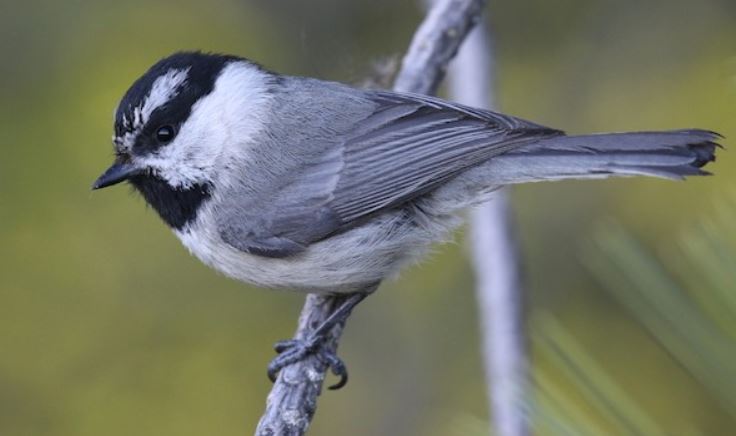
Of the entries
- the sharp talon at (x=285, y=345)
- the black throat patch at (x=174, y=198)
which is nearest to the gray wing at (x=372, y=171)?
the black throat patch at (x=174, y=198)

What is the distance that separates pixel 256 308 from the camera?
3.71 meters

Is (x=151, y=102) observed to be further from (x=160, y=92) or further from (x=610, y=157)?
(x=610, y=157)

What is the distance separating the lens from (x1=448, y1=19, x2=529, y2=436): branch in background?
219 cm

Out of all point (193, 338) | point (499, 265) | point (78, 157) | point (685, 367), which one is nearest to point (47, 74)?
point (78, 157)

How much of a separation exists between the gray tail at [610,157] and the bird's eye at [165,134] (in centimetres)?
84

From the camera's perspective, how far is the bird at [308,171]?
2395 mm

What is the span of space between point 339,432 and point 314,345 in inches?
52.7

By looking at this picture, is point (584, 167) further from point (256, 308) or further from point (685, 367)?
point (256, 308)

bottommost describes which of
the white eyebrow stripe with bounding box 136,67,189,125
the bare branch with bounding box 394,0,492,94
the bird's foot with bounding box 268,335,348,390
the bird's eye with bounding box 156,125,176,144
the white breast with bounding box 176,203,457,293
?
the bird's foot with bounding box 268,335,348,390

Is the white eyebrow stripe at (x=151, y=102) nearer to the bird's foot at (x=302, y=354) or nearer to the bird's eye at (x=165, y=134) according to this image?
the bird's eye at (x=165, y=134)

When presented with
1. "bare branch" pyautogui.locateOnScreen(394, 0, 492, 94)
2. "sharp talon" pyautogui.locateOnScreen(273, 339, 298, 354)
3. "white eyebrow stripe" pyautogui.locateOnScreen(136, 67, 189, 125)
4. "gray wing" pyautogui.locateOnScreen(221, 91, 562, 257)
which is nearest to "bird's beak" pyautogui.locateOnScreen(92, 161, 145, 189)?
"white eyebrow stripe" pyautogui.locateOnScreen(136, 67, 189, 125)

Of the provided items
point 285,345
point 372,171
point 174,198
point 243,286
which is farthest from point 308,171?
point 243,286

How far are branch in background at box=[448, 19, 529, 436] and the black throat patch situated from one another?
0.75 m

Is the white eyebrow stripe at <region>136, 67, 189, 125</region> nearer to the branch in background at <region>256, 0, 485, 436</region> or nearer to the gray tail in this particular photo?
the branch in background at <region>256, 0, 485, 436</region>
